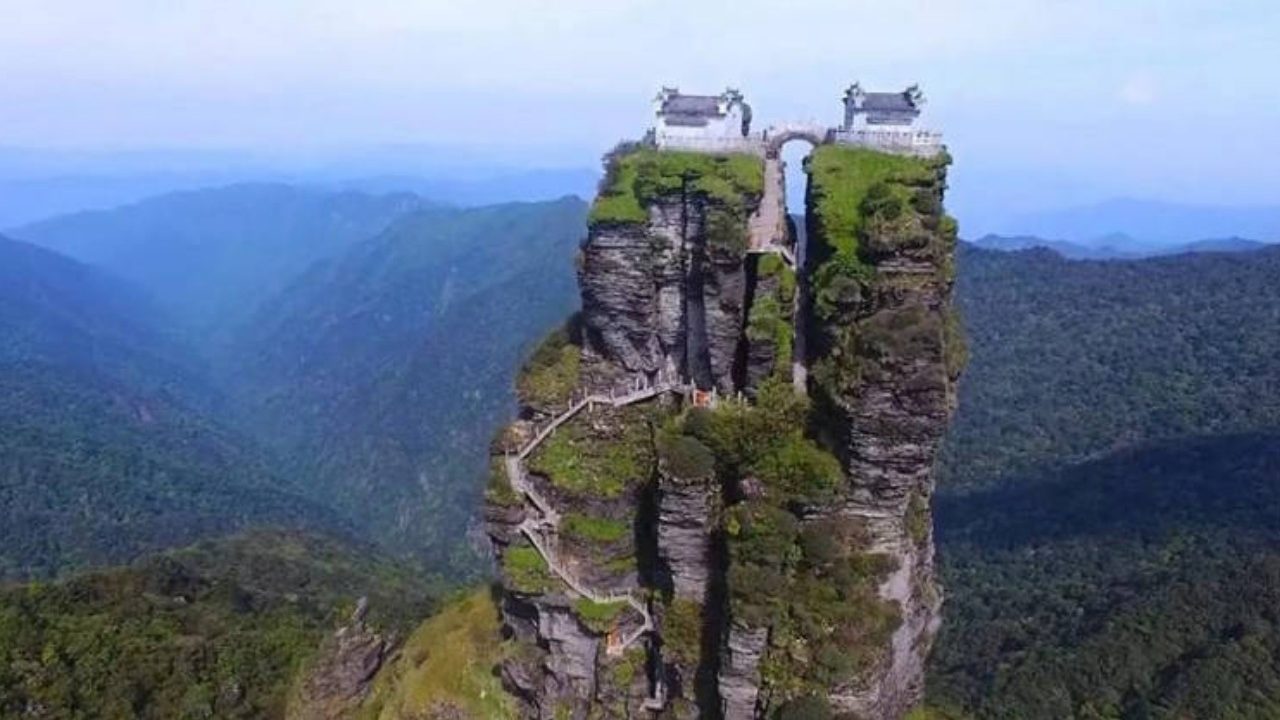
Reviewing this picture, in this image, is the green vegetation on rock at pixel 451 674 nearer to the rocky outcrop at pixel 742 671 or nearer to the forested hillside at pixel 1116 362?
the rocky outcrop at pixel 742 671

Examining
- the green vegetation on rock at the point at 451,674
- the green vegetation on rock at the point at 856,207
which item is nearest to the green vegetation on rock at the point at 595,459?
the green vegetation on rock at the point at 451,674

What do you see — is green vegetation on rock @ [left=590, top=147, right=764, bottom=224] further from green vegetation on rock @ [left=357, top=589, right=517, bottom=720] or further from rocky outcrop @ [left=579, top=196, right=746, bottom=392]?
green vegetation on rock @ [left=357, top=589, right=517, bottom=720]

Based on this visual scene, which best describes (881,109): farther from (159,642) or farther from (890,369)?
(159,642)

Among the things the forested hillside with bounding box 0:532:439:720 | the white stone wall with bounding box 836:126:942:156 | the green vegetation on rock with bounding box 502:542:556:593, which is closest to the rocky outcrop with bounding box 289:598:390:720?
the forested hillside with bounding box 0:532:439:720

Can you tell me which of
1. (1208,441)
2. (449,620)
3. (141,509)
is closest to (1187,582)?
(1208,441)

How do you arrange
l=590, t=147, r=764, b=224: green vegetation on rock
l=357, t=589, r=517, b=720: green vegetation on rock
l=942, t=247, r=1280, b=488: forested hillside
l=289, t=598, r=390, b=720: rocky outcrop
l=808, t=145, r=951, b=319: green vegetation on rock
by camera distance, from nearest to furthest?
l=808, t=145, r=951, b=319: green vegetation on rock, l=590, t=147, r=764, b=224: green vegetation on rock, l=357, t=589, r=517, b=720: green vegetation on rock, l=289, t=598, r=390, b=720: rocky outcrop, l=942, t=247, r=1280, b=488: forested hillside

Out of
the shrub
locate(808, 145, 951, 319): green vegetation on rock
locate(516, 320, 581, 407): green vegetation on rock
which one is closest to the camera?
locate(808, 145, 951, 319): green vegetation on rock
